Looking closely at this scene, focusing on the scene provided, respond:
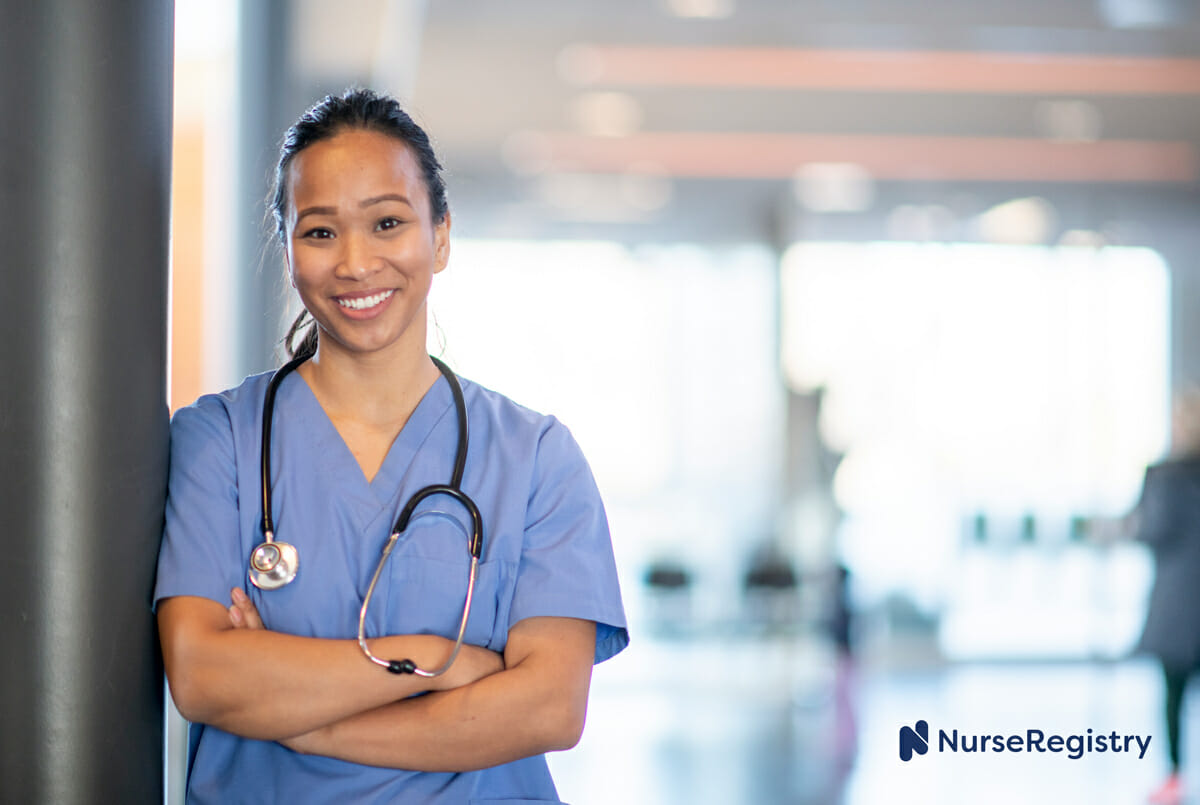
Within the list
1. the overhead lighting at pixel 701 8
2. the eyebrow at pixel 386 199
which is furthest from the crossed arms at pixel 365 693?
the overhead lighting at pixel 701 8

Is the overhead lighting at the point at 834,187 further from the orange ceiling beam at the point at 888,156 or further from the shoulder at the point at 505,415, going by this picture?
the shoulder at the point at 505,415

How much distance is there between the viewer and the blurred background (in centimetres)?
511

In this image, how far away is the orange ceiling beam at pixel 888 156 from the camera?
7539 millimetres

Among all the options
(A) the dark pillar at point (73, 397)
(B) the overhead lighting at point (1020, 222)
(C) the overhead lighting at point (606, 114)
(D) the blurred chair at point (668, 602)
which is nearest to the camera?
(A) the dark pillar at point (73, 397)

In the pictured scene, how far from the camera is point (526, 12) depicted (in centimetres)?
522

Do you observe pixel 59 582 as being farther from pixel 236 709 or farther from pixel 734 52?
pixel 734 52

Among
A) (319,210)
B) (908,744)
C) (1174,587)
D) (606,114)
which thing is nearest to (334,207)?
(319,210)

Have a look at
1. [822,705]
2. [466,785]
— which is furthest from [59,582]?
[822,705]

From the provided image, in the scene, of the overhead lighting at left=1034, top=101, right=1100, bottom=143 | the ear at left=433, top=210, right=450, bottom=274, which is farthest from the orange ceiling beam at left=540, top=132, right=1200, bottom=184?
the ear at left=433, top=210, right=450, bottom=274

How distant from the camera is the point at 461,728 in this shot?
1344mm

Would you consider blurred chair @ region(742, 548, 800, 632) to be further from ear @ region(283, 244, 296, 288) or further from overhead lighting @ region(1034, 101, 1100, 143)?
ear @ region(283, 244, 296, 288)

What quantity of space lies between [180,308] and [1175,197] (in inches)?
224

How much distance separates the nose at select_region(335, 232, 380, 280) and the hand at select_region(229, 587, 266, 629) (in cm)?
36

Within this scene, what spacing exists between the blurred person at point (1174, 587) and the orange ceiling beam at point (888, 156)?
310 centimetres
